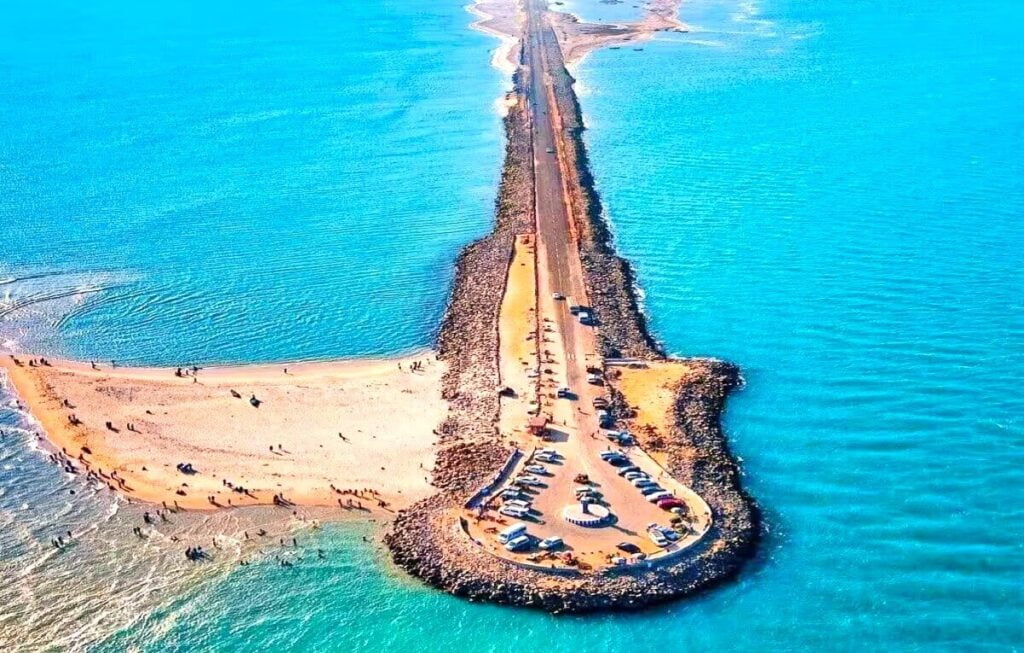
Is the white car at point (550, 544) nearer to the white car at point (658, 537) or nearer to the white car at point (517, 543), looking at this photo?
the white car at point (517, 543)

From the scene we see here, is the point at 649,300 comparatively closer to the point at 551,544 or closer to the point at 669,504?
the point at 669,504

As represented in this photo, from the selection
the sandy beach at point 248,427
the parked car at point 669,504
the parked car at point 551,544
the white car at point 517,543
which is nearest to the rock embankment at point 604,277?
the sandy beach at point 248,427

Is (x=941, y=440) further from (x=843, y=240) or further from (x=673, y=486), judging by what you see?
(x=843, y=240)

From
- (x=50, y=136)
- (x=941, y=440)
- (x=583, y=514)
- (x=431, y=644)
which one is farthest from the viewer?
(x=50, y=136)

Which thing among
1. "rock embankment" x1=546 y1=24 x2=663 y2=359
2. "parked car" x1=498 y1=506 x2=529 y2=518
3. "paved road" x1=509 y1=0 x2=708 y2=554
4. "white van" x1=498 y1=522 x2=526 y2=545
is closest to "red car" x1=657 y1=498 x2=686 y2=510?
"paved road" x1=509 y1=0 x2=708 y2=554

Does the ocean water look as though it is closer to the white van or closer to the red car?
the white van

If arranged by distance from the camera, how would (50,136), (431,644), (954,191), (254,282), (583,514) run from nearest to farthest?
(431,644) → (583,514) → (254,282) → (954,191) → (50,136)

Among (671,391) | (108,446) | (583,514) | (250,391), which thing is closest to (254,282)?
(250,391)
